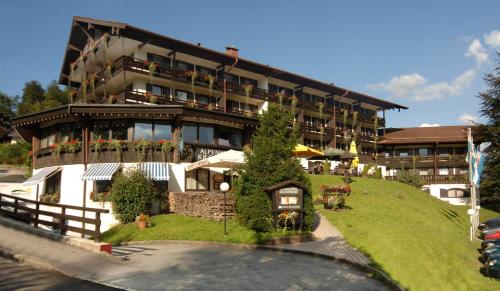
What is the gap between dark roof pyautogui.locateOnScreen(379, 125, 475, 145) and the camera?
188 feet

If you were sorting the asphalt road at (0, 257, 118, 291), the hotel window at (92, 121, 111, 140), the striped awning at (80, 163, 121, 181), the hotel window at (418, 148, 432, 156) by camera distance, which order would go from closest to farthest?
the asphalt road at (0, 257, 118, 291)
the striped awning at (80, 163, 121, 181)
the hotel window at (92, 121, 111, 140)
the hotel window at (418, 148, 432, 156)

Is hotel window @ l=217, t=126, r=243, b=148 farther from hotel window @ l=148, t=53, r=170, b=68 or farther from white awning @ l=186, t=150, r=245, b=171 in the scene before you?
hotel window @ l=148, t=53, r=170, b=68

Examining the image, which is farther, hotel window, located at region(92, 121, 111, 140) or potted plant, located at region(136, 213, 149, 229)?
hotel window, located at region(92, 121, 111, 140)

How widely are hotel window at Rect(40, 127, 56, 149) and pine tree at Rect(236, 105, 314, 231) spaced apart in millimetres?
16495

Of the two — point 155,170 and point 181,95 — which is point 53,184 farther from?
point 181,95

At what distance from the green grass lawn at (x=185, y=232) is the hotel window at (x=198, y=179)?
5095 millimetres

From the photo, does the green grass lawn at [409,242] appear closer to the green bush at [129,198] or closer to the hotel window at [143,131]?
the green bush at [129,198]

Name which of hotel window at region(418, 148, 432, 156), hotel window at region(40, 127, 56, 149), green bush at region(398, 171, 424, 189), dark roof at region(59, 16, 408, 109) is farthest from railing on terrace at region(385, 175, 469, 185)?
hotel window at region(40, 127, 56, 149)

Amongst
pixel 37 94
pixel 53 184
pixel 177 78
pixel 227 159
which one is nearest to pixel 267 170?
pixel 227 159

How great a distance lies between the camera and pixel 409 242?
59.1ft

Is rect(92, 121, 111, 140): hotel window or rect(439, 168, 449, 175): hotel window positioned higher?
rect(92, 121, 111, 140): hotel window

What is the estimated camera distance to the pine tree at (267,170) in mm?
18523

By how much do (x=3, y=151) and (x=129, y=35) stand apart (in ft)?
125

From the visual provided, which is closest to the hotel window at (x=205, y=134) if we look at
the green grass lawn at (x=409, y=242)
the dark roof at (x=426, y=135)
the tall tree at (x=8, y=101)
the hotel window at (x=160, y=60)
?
the green grass lawn at (x=409, y=242)
